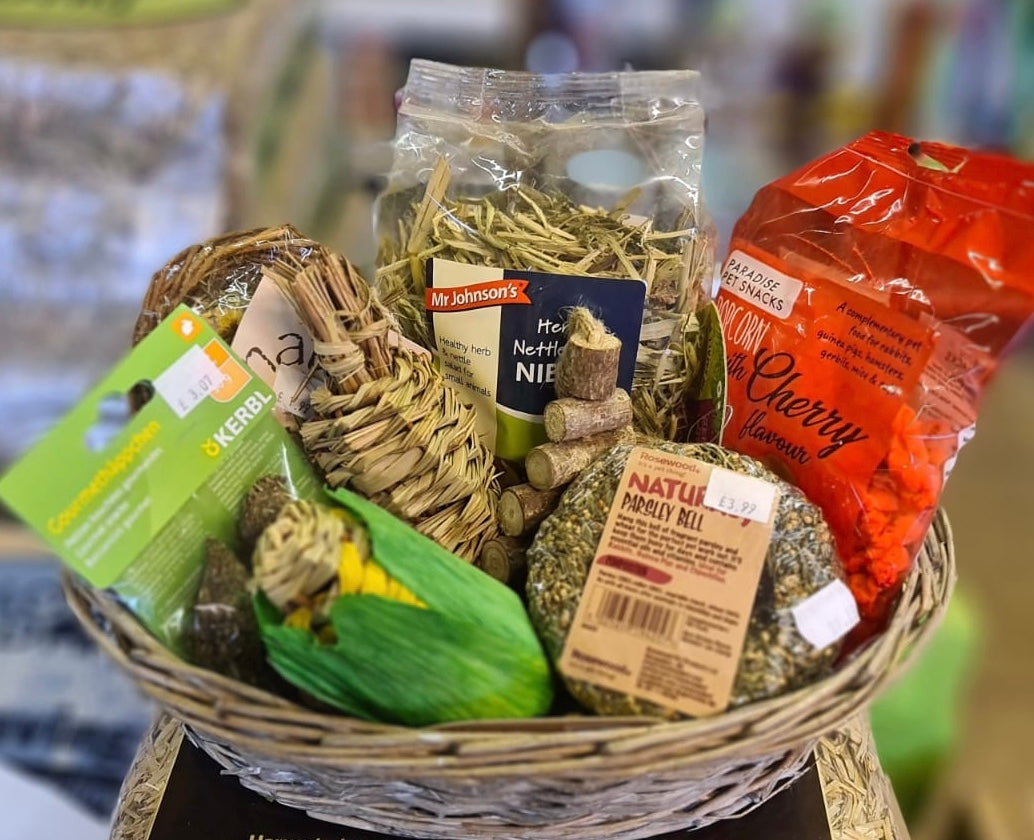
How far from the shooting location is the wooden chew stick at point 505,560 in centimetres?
76

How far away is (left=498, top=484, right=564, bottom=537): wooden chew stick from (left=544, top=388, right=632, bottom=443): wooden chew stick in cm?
4

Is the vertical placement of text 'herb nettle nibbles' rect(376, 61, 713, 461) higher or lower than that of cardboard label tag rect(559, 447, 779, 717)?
higher

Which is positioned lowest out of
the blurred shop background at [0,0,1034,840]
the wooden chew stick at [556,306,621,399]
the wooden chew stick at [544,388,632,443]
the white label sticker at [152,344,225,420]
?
the blurred shop background at [0,0,1034,840]

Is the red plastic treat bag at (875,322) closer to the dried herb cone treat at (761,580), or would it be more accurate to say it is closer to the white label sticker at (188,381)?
the dried herb cone treat at (761,580)

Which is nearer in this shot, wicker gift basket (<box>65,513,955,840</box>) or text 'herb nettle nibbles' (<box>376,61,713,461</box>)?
wicker gift basket (<box>65,513,955,840</box>)

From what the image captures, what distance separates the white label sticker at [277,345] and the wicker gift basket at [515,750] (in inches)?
7.8

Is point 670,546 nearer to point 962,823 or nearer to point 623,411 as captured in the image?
point 623,411

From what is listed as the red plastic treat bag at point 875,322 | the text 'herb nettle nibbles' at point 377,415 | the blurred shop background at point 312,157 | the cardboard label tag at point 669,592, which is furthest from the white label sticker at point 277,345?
the blurred shop background at point 312,157

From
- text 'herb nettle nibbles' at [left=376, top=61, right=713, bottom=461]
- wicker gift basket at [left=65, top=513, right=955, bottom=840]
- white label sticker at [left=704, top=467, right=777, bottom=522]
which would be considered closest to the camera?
wicker gift basket at [left=65, top=513, right=955, bottom=840]

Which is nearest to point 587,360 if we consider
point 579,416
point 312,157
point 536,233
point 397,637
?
point 579,416

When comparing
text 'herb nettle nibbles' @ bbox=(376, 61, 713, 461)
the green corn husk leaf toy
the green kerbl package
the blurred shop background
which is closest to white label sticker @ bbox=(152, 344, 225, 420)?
the green kerbl package

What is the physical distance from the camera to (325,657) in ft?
1.96

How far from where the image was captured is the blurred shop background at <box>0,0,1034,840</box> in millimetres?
1499

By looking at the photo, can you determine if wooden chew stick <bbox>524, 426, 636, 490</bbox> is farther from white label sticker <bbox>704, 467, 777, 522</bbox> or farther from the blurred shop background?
the blurred shop background
